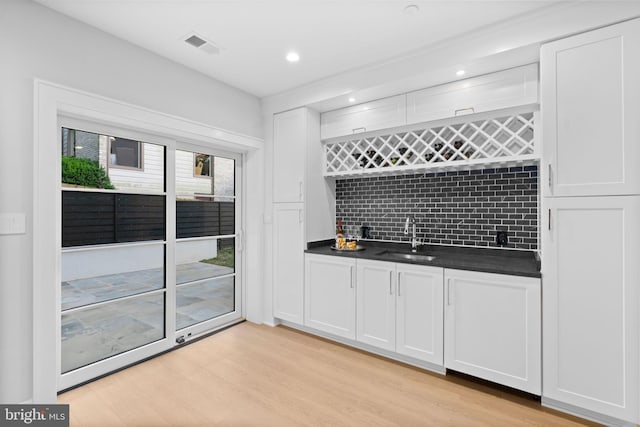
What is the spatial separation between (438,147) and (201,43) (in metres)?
2.18

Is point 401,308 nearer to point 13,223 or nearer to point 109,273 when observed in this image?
point 109,273

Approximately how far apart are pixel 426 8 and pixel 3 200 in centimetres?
285

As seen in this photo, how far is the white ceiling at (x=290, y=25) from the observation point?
2.02 m

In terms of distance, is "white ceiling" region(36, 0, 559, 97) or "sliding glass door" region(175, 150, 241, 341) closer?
"white ceiling" region(36, 0, 559, 97)

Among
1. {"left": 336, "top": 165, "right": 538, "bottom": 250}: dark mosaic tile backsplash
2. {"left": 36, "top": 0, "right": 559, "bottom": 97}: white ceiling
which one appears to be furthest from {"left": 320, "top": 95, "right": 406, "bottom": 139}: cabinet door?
{"left": 336, "top": 165, "right": 538, "bottom": 250}: dark mosaic tile backsplash

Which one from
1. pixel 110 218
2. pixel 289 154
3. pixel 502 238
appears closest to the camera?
pixel 110 218

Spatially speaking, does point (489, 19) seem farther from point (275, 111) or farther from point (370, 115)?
point (275, 111)

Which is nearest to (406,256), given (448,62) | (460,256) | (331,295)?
(460,256)

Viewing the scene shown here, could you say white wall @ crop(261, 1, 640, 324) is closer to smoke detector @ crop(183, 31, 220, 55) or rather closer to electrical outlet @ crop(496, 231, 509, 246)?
smoke detector @ crop(183, 31, 220, 55)

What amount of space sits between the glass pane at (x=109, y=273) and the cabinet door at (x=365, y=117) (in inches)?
81.4

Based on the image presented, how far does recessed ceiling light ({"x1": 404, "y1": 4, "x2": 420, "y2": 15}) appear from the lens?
6.61 ft

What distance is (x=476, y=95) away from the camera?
99.8 inches

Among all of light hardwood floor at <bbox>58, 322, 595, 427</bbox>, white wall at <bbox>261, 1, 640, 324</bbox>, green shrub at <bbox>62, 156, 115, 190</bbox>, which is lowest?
light hardwood floor at <bbox>58, 322, 595, 427</bbox>

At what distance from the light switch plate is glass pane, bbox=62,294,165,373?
75 centimetres
